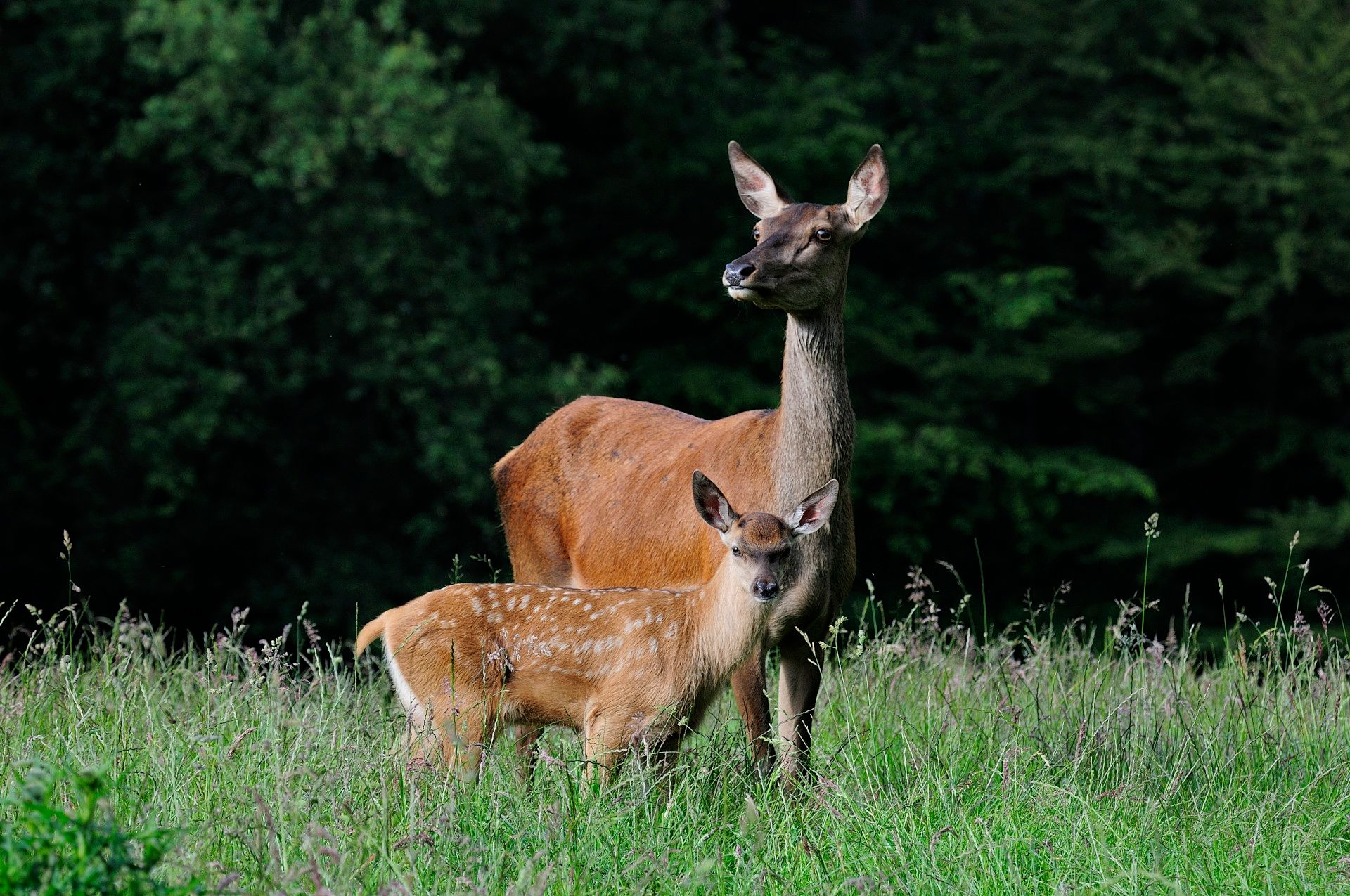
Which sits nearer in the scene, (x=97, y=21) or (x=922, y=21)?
(x=97, y=21)

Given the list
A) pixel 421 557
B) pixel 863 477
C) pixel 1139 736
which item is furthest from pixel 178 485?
pixel 1139 736

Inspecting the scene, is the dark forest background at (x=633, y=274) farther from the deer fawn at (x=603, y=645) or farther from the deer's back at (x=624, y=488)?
the deer fawn at (x=603, y=645)

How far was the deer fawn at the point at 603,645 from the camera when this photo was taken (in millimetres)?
4723

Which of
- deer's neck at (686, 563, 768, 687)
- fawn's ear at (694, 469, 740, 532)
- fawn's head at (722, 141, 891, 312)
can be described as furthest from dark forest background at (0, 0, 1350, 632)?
deer's neck at (686, 563, 768, 687)

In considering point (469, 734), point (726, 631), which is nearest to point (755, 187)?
point (726, 631)

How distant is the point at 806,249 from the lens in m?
5.08

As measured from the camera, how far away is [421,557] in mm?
15453

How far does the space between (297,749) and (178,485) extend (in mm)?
10531

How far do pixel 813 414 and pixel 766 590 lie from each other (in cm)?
70

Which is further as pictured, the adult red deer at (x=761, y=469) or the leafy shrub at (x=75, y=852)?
the adult red deer at (x=761, y=469)

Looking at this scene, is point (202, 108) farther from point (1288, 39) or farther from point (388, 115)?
point (1288, 39)

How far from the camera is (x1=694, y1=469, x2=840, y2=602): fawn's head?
4.66 m

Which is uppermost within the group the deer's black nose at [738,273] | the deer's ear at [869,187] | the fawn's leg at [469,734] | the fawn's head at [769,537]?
the deer's ear at [869,187]

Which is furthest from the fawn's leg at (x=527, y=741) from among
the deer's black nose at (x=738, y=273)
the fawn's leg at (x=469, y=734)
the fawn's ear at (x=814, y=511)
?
the deer's black nose at (x=738, y=273)
